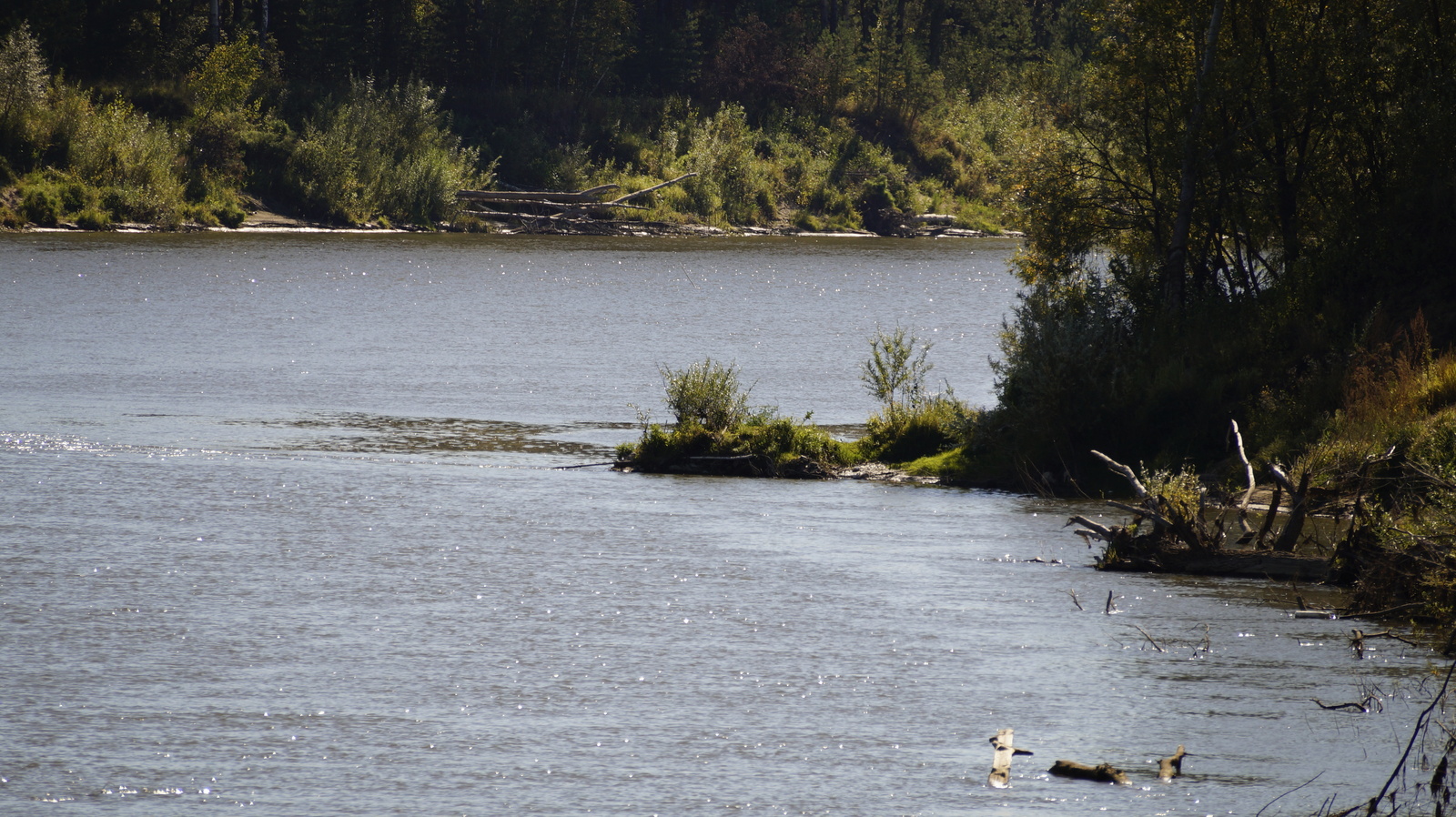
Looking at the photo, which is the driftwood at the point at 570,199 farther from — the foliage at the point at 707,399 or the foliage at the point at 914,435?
the foliage at the point at 707,399

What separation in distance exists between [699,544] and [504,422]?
1342 centimetres

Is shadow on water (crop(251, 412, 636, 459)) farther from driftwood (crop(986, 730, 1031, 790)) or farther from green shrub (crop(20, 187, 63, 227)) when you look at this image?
green shrub (crop(20, 187, 63, 227))

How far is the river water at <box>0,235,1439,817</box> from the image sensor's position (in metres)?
12.5

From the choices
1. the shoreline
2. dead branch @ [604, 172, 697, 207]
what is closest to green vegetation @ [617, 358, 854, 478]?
the shoreline

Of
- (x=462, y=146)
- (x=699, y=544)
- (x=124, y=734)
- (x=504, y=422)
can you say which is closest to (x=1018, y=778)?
(x=124, y=734)

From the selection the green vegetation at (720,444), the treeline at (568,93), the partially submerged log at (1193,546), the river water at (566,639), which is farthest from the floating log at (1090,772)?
the treeline at (568,93)

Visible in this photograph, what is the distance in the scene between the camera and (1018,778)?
492 inches

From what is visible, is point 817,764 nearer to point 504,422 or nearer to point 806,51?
point 504,422

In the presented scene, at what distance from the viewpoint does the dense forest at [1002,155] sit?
27.2 m

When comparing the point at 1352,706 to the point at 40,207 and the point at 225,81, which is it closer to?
the point at 40,207

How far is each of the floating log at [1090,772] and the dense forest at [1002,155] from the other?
4.00 m

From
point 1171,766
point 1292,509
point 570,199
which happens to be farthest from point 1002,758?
point 570,199

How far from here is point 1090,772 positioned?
492 inches

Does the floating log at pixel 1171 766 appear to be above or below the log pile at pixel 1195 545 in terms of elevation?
below
